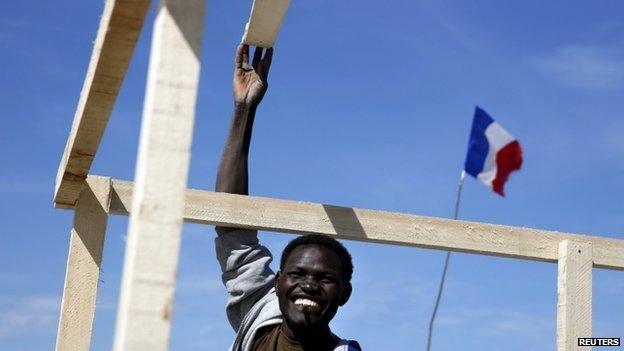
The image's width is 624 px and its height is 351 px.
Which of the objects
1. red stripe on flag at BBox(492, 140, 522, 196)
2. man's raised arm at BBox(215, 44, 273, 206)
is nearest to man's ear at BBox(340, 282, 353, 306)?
man's raised arm at BBox(215, 44, 273, 206)

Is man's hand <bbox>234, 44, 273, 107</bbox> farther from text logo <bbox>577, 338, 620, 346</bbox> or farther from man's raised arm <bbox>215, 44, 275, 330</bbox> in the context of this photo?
text logo <bbox>577, 338, 620, 346</bbox>

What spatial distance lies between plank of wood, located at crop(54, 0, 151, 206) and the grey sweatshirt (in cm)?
71

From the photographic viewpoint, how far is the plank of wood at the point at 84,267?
14.3 feet

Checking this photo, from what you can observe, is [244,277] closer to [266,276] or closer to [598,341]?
[266,276]

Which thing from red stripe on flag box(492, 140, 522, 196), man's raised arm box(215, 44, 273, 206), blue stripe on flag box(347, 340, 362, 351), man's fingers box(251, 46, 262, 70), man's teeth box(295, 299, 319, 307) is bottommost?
blue stripe on flag box(347, 340, 362, 351)

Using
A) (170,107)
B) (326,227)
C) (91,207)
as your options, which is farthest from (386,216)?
(170,107)

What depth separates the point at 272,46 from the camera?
13.7 ft

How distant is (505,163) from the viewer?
620 cm

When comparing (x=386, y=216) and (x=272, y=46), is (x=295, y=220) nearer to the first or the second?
(x=386, y=216)

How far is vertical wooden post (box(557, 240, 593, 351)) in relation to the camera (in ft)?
16.0

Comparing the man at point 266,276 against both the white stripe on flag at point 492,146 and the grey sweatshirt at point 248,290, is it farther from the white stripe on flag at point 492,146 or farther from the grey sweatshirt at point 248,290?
the white stripe on flag at point 492,146

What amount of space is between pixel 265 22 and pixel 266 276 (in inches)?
40.2

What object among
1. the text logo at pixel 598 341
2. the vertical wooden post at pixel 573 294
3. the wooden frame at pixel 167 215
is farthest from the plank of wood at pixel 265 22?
the text logo at pixel 598 341

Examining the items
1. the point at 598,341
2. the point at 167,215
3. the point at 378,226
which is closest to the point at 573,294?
the point at 598,341
